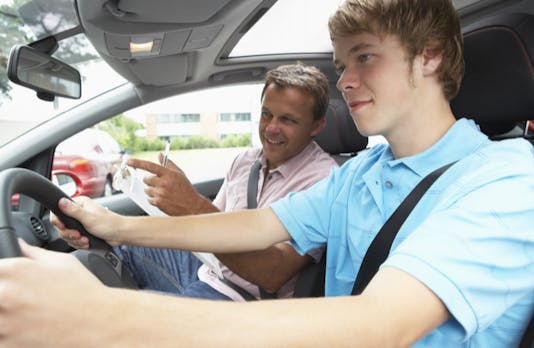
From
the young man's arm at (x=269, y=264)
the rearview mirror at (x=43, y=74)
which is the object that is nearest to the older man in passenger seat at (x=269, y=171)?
the young man's arm at (x=269, y=264)

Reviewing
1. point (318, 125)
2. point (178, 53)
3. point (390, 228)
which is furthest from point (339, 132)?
point (390, 228)

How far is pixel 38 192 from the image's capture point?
3.54ft

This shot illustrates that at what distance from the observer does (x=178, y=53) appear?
1.93 m

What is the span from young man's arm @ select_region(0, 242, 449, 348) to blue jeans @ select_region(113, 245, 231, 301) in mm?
1386

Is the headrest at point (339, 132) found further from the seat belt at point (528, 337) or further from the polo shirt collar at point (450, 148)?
the seat belt at point (528, 337)

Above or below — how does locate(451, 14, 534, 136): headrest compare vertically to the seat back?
above

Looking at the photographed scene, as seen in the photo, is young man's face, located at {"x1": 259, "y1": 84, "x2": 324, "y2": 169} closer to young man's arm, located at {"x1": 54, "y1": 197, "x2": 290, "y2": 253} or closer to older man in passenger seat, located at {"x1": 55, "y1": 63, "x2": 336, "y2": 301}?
older man in passenger seat, located at {"x1": 55, "y1": 63, "x2": 336, "y2": 301}

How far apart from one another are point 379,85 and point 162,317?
31.1 inches

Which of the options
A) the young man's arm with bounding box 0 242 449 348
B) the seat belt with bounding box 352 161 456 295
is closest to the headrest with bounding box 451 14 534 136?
the seat belt with bounding box 352 161 456 295

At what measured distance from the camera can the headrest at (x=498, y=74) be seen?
108 centimetres

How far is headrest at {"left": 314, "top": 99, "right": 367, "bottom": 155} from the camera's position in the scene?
85.0 inches

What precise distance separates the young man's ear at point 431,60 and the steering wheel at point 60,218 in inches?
37.7

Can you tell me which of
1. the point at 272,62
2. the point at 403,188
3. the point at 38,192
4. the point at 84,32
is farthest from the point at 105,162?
the point at 403,188

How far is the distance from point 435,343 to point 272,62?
1933 mm
